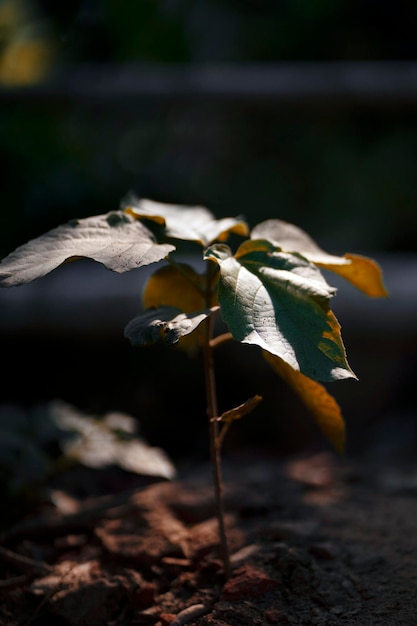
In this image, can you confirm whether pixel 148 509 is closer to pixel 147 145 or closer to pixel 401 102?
pixel 401 102

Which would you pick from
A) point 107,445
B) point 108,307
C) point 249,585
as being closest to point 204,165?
point 108,307

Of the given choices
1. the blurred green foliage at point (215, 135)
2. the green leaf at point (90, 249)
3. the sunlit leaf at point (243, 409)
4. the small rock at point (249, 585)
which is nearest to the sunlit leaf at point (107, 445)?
the small rock at point (249, 585)

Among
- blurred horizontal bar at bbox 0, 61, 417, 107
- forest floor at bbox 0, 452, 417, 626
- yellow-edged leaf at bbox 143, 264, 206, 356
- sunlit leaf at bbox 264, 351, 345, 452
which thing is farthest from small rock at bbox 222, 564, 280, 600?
blurred horizontal bar at bbox 0, 61, 417, 107

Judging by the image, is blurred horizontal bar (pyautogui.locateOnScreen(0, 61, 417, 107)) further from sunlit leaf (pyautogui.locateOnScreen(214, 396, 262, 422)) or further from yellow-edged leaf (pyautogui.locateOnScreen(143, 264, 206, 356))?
sunlit leaf (pyautogui.locateOnScreen(214, 396, 262, 422))

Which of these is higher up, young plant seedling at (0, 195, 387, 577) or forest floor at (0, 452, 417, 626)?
young plant seedling at (0, 195, 387, 577)

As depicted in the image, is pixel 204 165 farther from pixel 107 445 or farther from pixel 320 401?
pixel 320 401

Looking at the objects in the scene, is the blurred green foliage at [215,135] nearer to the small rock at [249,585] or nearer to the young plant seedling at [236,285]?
the young plant seedling at [236,285]

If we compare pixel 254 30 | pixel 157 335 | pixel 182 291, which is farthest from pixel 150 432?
pixel 254 30
